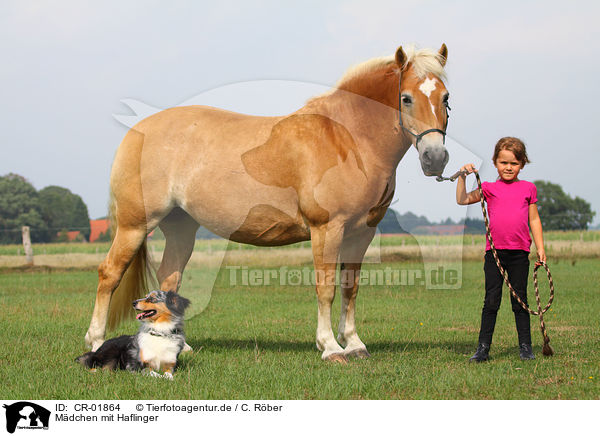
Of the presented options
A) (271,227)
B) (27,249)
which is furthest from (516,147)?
(27,249)

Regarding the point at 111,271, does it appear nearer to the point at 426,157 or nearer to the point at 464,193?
the point at 426,157

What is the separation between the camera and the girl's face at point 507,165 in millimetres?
5316

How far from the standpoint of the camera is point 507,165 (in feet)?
17.5

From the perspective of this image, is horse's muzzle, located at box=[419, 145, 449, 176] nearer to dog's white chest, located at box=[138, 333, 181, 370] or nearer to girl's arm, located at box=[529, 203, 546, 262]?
girl's arm, located at box=[529, 203, 546, 262]

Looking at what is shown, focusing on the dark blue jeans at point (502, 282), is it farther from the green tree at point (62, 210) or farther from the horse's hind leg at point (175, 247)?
the green tree at point (62, 210)

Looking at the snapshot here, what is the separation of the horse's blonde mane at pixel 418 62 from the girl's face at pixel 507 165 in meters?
0.95

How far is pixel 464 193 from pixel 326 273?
61.9 inches

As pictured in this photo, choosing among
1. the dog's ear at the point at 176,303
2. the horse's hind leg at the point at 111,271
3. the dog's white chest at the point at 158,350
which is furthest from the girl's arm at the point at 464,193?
the horse's hind leg at the point at 111,271

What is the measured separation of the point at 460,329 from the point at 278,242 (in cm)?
353

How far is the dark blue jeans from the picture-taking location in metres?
5.31

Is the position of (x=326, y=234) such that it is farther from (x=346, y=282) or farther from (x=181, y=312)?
(x=181, y=312)

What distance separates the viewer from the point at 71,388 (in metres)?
4.59
